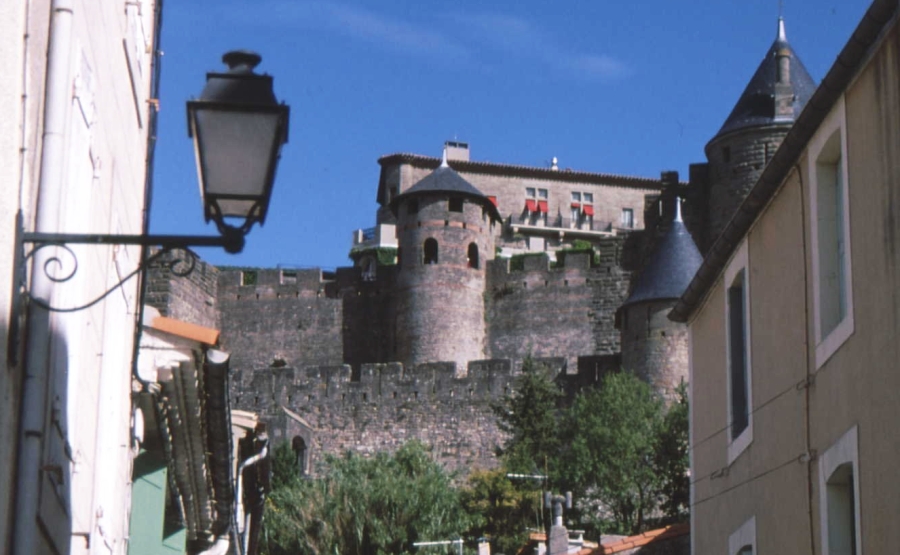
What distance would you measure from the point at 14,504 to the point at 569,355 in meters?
46.7

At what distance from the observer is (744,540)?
11.3m

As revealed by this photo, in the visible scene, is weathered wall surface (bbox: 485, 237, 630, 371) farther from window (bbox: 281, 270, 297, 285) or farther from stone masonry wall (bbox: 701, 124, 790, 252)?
window (bbox: 281, 270, 297, 285)

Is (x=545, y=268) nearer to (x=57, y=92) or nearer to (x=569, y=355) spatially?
(x=569, y=355)

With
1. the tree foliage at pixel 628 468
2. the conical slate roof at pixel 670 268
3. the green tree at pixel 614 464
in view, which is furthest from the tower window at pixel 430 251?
the tree foliage at pixel 628 468

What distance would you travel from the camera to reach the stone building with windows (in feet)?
26.1

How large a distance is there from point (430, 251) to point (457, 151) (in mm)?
20664

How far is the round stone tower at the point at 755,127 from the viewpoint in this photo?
1919 inches

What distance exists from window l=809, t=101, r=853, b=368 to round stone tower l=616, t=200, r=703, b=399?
34.6 metres

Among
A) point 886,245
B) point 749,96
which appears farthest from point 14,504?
point 749,96

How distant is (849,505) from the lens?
29.6 feet

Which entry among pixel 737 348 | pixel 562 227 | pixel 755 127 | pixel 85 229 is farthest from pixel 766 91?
pixel 85 229

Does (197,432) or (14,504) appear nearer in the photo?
(14,504)

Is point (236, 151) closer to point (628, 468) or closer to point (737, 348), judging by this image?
point (737, 348)

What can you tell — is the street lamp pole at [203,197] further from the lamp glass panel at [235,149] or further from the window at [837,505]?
the window at [837,505]
